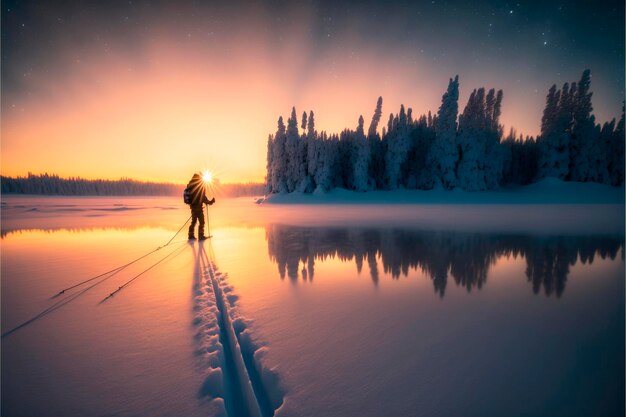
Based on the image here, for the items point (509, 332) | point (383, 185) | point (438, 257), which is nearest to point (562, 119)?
point (383, 185)

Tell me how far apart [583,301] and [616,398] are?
2.80 meters

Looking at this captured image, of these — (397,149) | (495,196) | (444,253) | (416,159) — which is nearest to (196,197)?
(444,253)

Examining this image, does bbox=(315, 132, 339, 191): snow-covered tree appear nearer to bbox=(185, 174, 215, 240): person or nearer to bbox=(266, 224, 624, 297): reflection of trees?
bbox=(266, 224, 624, 297): reflection of trees

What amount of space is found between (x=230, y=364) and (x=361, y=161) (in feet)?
145

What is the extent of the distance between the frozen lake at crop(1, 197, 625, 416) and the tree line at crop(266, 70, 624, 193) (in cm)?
3955

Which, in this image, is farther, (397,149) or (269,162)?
(269,162)

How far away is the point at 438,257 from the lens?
6.97 m

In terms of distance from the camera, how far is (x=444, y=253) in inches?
291

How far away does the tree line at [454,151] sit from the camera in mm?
40438

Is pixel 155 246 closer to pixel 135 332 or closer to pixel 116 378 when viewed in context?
pixel 135 332

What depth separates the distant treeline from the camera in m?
116

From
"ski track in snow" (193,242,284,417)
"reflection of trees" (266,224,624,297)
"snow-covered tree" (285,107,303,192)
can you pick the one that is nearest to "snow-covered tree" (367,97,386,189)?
"snow-covered tree" (285,107,303,192)

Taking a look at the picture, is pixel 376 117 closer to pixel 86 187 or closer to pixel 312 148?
pixel 312 148

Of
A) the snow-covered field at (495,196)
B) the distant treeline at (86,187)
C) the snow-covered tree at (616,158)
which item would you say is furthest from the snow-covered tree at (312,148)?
the distant treeline at (86,187)
